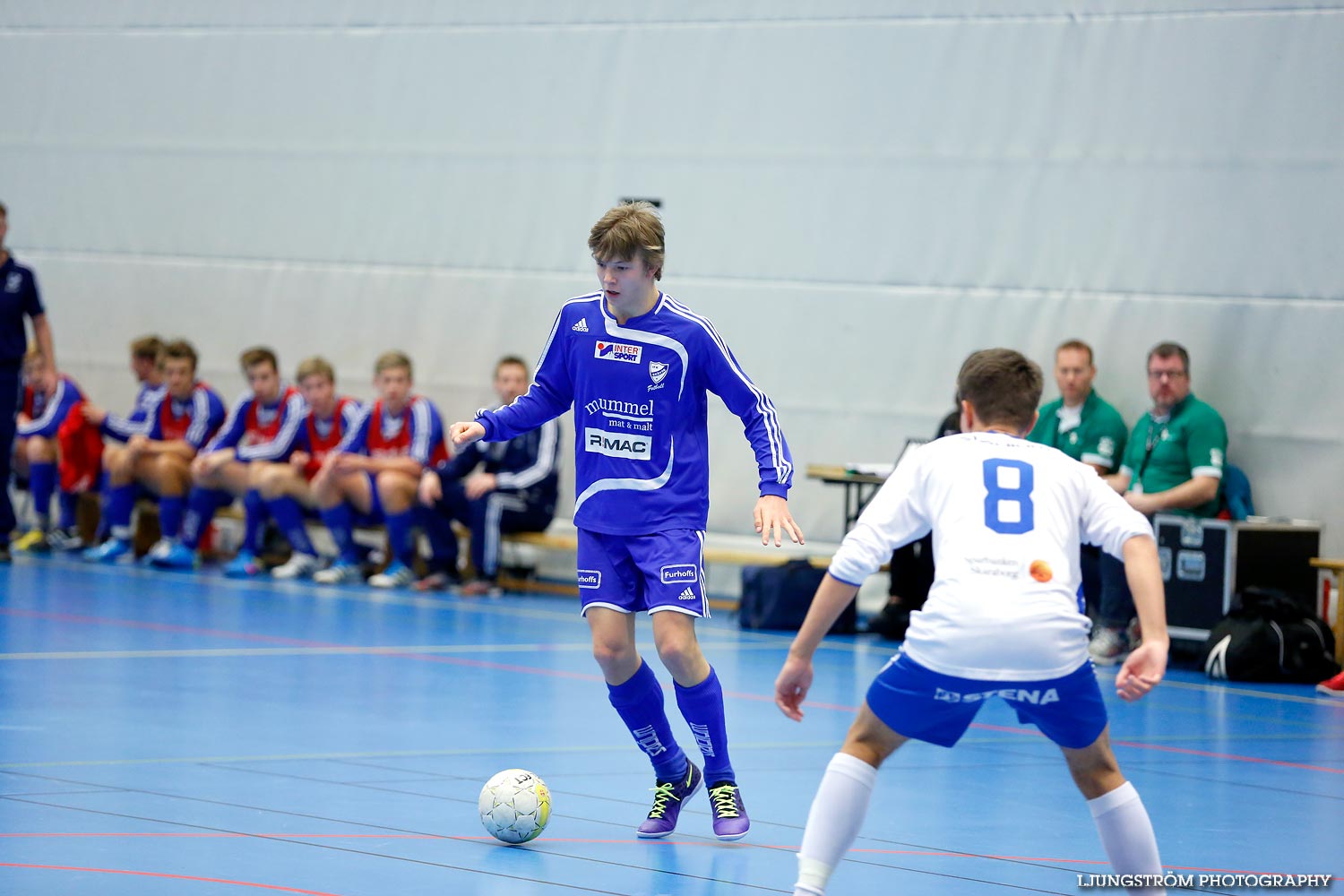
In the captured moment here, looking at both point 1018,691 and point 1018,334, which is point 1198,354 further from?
point 1018,691

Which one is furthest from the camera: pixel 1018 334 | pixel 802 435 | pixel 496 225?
pixel 496 225

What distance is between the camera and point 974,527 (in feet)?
12.7

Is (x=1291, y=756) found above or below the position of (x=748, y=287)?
below

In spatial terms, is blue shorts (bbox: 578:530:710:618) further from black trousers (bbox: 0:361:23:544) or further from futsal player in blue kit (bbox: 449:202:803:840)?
black trousers (bbox: 0:361:23:544)

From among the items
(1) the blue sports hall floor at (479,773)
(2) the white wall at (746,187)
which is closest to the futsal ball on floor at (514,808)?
(1) the blue sports hall floor at (479,773)

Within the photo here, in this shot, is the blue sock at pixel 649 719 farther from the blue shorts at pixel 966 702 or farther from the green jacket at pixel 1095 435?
the green jacket at pixel 1095 435

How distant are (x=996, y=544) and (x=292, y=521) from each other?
10318 millimetres

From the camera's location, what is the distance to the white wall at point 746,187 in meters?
11.2

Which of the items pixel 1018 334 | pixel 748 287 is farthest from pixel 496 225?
pixel 1018 334

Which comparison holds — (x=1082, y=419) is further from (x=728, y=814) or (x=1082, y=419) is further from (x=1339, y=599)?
(x=728, y=814)

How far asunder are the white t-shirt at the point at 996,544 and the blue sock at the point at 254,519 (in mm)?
10247

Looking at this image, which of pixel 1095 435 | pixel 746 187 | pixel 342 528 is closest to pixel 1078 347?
pixel 1095 435

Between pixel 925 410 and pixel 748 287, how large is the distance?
5.92 feet

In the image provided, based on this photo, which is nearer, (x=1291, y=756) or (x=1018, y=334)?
(x=1291, y=756)
